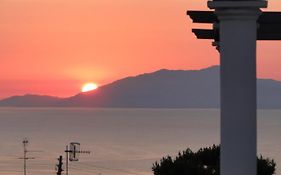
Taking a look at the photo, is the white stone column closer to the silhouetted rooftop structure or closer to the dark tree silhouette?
the silhouetted rooftop structure

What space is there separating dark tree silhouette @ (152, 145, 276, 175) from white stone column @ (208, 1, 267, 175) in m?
10.3

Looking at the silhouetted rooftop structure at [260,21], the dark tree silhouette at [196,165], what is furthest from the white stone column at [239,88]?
the dark tree silhouette at [196,165]

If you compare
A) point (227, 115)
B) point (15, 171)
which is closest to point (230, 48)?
point (227, 115)

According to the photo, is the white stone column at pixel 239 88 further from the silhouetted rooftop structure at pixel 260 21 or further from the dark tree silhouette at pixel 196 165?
the dark tree silhouette at pixel 196 165

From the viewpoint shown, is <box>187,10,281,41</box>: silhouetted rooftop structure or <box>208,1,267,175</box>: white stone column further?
<box>187,10,281,41</box>: silhouetted rooftop structure

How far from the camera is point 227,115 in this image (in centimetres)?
833

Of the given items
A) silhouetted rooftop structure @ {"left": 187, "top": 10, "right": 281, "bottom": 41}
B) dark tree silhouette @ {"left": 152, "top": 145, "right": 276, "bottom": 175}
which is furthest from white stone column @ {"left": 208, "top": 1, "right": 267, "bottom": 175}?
dark tree silhouette @ {"left": 152, "top": 145, "right": 276, "bottom": 175}

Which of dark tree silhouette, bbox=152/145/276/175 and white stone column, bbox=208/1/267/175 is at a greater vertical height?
white stone column, bbox=208/1/267/175

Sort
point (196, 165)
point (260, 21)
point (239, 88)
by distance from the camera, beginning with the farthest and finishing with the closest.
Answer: point (196, 165)
point (260, 21)
point (239, 88)

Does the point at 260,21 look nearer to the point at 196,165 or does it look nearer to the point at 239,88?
the point at 239,88

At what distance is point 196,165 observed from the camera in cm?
1917

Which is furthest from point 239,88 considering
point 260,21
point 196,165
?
point 196,165

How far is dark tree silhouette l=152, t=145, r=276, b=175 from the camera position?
18734 millimetres

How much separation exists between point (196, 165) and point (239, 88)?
11.1 metres
